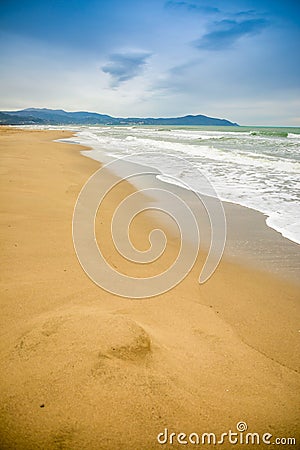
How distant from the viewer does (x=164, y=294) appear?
2764mm

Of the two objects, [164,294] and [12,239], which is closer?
[164,294]

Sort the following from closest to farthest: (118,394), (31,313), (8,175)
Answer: (118,394) < (31,313) < (8,175)

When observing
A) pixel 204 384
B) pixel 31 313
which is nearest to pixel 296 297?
pixel 204 384

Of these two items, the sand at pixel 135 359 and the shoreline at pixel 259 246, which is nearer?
the sand at pixel 135 359

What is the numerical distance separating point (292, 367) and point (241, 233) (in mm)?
3044

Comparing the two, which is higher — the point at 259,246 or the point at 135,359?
the point at 259,246

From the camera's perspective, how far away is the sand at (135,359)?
4.62ft

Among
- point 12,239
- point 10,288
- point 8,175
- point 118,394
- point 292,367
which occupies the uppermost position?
point 8,175

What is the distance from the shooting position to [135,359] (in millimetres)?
1753

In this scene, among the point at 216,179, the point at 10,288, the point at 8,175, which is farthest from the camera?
the point at 216,179

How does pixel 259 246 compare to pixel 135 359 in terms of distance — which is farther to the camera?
pixel 259 246

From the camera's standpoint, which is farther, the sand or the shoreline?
the shoreline

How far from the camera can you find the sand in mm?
1407

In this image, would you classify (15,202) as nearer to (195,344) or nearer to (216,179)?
(195,344)
